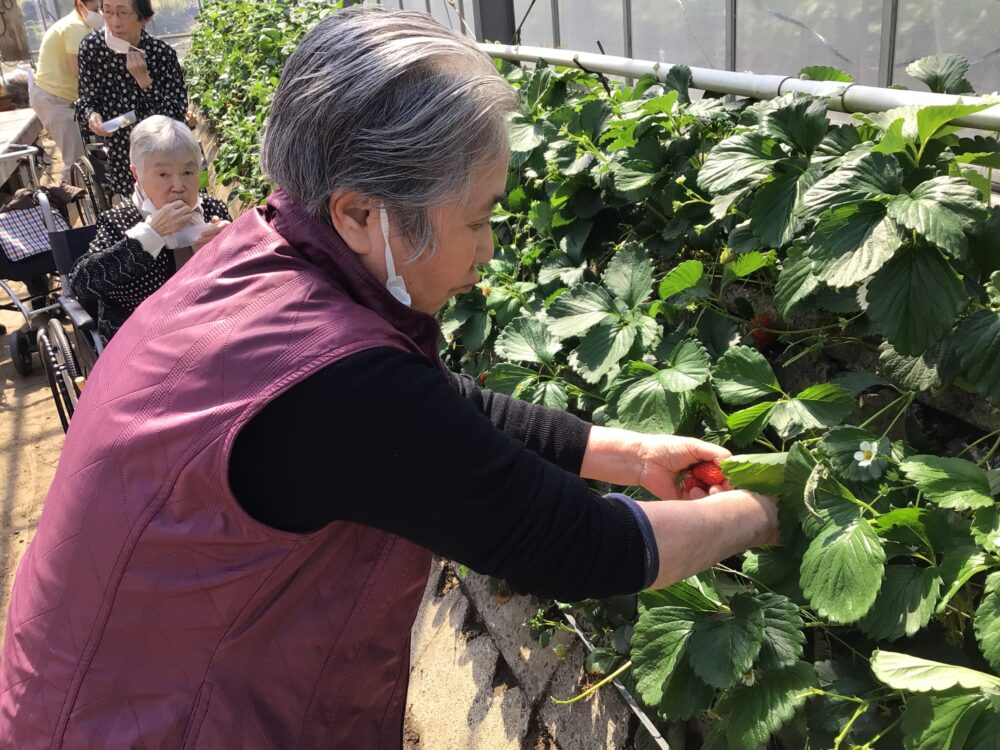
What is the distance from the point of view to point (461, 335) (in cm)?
238

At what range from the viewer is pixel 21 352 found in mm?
5727

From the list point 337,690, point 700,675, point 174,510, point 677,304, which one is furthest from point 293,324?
point 677,304

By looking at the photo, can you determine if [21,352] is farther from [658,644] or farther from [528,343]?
[658,644]

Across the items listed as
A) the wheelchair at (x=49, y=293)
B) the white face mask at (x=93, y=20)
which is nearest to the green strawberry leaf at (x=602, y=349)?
the wheelchair at (x=49, y=293)

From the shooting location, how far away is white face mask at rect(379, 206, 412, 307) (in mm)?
1225

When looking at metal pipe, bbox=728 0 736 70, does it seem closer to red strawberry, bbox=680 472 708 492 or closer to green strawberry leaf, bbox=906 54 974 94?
green strawberry leaf, bbox=906 54 974 94

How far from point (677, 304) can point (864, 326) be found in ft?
1.24

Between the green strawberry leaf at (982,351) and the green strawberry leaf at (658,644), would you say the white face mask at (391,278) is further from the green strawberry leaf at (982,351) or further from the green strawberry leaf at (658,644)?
the green strawberry leaf at (982,351)

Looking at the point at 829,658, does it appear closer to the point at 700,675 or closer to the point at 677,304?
the point at 700,675

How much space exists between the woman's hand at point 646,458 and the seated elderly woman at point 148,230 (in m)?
2.17

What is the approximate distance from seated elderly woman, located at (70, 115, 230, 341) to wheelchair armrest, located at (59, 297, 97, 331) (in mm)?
74

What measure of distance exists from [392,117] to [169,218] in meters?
2.36

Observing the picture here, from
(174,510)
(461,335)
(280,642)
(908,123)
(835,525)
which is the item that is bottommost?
(461,335)

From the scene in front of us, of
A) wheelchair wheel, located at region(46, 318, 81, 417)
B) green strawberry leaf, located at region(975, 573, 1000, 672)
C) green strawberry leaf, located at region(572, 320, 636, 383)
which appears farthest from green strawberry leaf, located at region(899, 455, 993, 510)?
wheelchair wheel, located at region(46, 318, 81, 417)
